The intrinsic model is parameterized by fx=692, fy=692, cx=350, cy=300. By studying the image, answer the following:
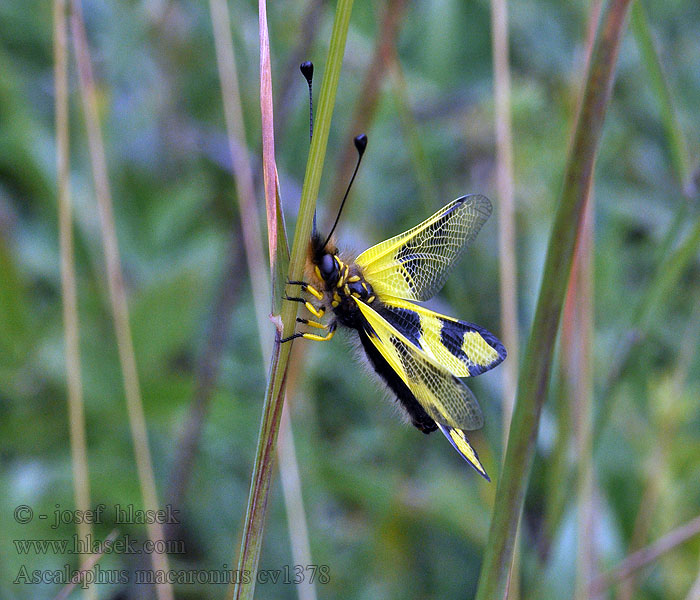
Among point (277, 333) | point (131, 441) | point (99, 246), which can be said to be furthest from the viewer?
point (99, 246)

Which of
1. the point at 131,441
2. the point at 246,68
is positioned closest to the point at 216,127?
the point at 246,68

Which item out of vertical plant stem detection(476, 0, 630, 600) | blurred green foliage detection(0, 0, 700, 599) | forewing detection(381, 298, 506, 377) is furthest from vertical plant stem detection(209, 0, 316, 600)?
vertical plant stem detection(476, 0, 630, 600)

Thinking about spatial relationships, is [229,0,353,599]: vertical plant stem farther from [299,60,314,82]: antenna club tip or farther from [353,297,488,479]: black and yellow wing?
[353,297,488,479]: black and yellow wing

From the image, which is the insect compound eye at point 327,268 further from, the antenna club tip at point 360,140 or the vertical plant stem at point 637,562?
the vertical plant stem at point 637,562

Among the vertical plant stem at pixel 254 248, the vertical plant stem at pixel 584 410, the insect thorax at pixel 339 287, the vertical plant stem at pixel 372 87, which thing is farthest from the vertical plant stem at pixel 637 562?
the vertical plant stem at pixel 372 87

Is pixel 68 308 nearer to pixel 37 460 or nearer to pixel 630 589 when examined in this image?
pixel 37 460

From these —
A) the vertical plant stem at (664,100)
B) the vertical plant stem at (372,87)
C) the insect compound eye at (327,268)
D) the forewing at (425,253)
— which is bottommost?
the insect compound eye at (327,268)
